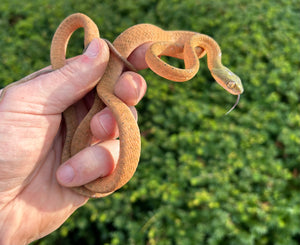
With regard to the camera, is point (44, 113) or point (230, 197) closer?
point (44, 113)

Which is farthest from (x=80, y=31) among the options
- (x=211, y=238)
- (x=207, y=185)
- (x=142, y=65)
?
(x=211, y=238)

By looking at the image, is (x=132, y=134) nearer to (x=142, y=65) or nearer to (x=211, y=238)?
(x=142, y=65)

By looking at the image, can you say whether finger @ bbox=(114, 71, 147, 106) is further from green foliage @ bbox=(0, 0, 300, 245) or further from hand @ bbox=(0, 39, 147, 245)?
green foliage @ bbox=(0, 0, 300, 245)

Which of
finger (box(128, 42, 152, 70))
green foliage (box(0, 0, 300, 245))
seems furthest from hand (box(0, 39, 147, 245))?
green foliage (box(0, 0, 300, 245))

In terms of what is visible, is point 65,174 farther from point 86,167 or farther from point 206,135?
point 206,135

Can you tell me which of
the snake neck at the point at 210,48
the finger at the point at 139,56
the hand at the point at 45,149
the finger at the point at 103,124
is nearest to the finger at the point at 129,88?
the hand at the point at 45,149

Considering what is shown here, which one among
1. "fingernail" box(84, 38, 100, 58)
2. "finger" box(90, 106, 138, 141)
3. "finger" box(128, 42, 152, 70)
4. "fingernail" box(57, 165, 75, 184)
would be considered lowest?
"fingernail" box(57, 165, 75, 184)

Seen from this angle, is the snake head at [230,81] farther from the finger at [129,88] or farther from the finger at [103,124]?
the finger at [103,124]
